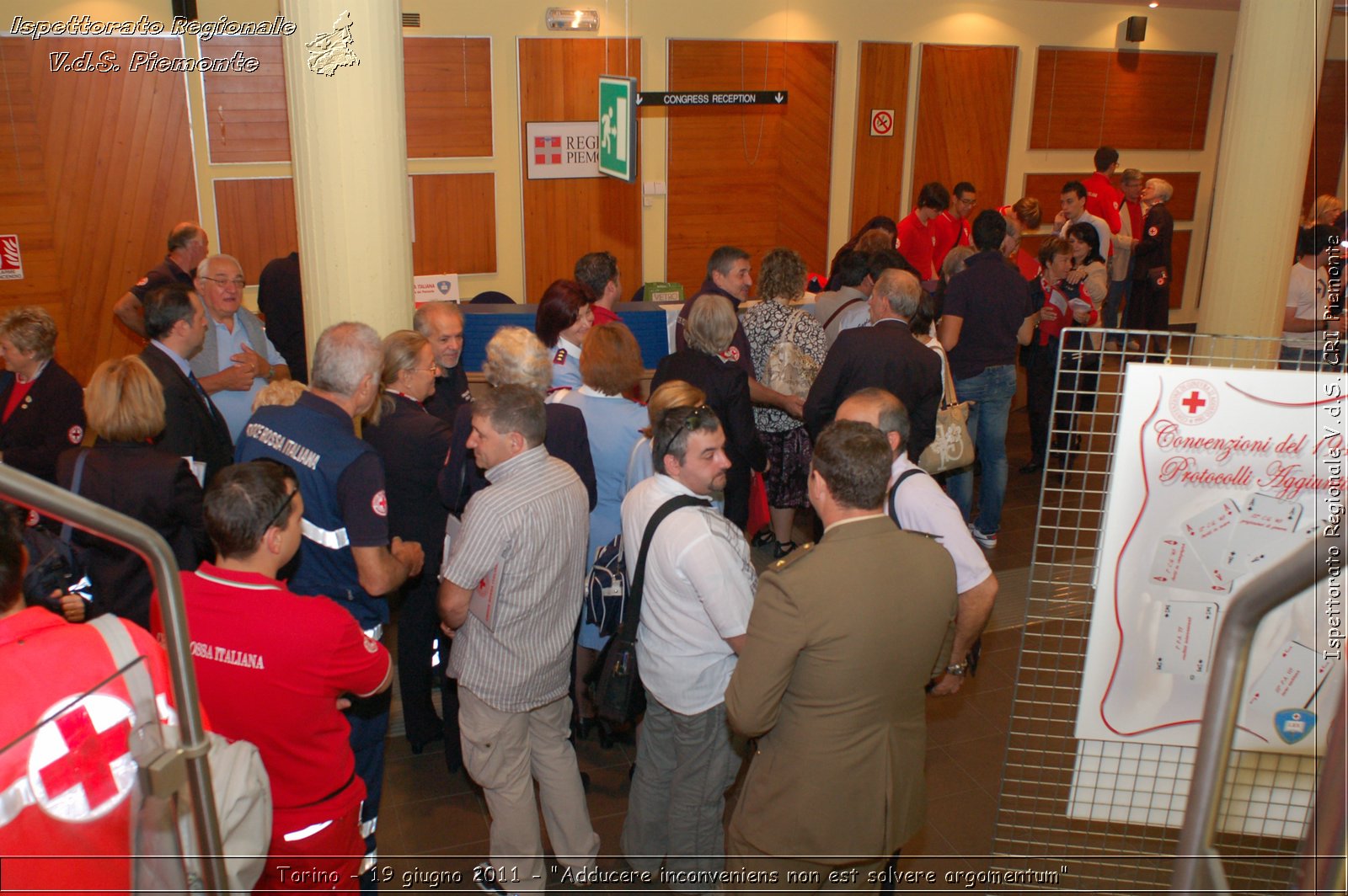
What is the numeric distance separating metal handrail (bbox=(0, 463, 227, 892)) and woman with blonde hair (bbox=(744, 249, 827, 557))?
3925 mm

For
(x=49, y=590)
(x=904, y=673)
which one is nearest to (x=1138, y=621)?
(x=904, y=673)

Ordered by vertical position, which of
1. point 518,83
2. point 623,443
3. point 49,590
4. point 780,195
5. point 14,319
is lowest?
point 49,590

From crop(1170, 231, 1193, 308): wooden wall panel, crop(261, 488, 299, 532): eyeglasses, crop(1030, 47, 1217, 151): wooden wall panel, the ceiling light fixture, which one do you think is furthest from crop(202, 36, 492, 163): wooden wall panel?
crop(1170, 231, 1193, 308): wooden wall panel

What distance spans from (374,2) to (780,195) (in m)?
7.16

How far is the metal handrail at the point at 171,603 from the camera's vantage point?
1.19 meters

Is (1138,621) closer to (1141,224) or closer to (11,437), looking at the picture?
(11,437)

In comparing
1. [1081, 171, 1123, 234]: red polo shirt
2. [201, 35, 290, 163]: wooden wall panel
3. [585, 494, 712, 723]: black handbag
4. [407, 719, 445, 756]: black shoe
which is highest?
[201, 35, 290, 163]: wooden wall panel

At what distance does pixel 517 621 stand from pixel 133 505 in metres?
1.18

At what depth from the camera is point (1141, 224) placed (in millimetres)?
10500

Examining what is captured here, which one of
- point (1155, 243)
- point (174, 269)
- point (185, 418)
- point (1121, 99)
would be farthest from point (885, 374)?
point (1121, 99)

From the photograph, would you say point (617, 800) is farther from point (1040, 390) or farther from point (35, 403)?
point (1040, 390)

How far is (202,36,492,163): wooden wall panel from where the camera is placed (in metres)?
8.50

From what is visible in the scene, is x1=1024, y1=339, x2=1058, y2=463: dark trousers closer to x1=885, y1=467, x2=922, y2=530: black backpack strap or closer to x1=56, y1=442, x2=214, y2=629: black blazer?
x1=885, y1=467, x2=922, y2=530: black backpack strap

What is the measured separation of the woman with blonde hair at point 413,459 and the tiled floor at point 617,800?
0.88 feet
